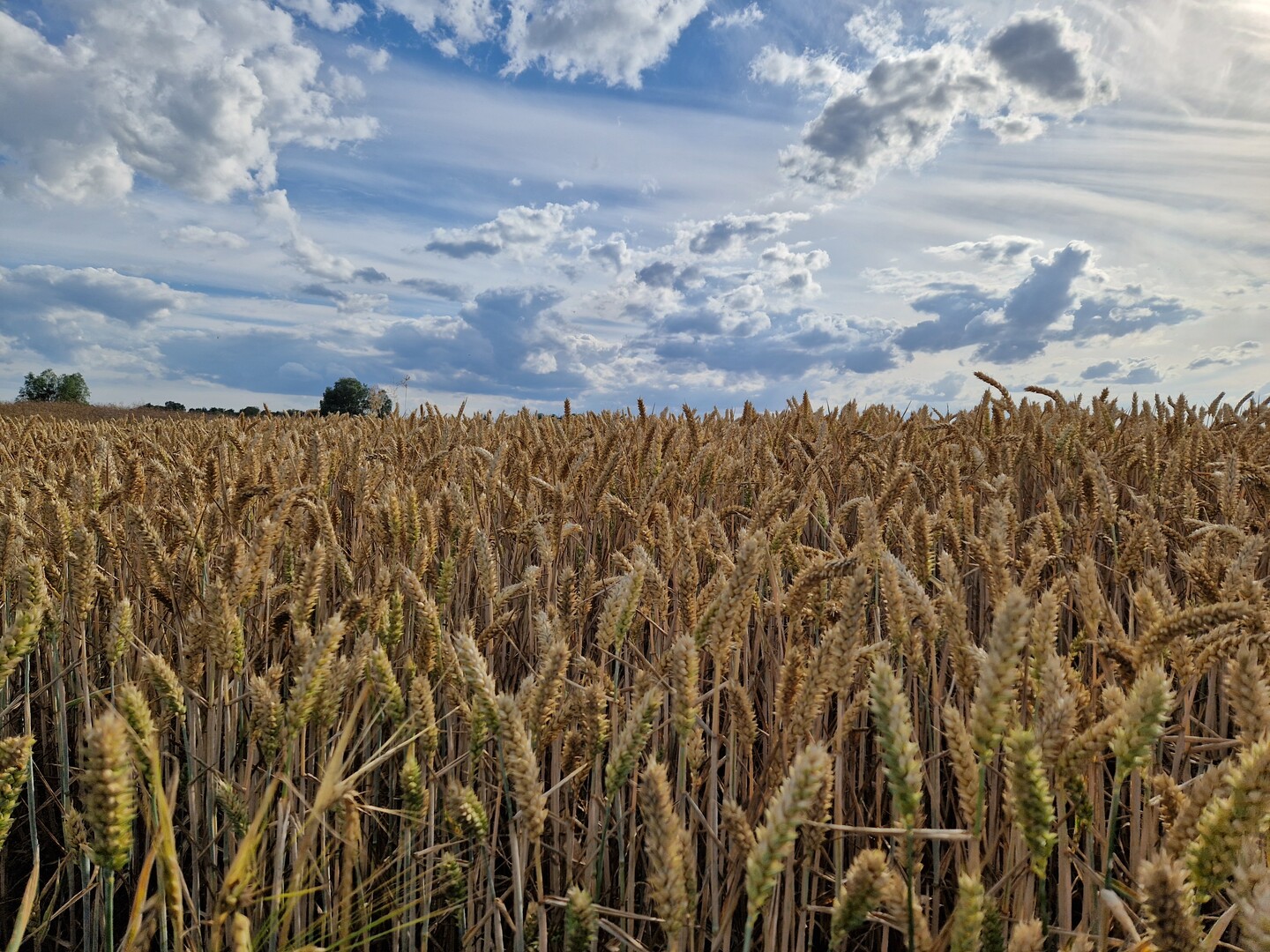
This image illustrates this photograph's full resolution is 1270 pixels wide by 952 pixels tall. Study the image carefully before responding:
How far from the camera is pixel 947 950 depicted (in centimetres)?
140

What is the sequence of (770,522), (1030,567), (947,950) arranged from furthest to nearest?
(770,522) < (1030,567) < (947,950)

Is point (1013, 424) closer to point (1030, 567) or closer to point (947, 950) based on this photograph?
point (1030, 567)

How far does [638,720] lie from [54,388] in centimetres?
7037

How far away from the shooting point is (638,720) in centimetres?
103

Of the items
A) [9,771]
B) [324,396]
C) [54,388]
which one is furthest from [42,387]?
[9,771]

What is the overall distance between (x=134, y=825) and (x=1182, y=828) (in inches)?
80.8

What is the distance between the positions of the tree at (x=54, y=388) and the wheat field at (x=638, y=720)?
60.9 metres

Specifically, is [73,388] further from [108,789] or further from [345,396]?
[108,789]

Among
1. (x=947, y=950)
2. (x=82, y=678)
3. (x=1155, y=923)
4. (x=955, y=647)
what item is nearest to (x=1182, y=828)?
(x=1155, y=923)

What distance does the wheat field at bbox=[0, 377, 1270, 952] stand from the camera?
0.83 metres

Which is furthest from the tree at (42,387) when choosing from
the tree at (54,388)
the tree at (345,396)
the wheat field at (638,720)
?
the wheat field at (638,720)

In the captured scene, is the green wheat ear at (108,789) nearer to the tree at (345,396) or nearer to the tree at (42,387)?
the tree at (345,396)

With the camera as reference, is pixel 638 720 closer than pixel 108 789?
No

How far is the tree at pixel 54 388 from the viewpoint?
54719 mm
